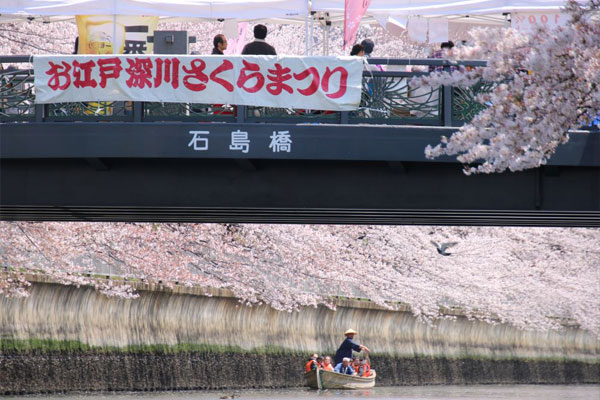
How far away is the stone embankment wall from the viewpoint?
77.5 feet

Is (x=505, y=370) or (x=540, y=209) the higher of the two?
(x=540, y=209)

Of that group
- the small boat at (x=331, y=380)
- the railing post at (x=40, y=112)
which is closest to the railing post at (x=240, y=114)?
the railing post at (x=40, y=112)

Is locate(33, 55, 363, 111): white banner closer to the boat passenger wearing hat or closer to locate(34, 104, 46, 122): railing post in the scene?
locate(34, 104, 46, 122): railing post

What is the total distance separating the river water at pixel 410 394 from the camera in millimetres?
24406

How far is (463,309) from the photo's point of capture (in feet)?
112

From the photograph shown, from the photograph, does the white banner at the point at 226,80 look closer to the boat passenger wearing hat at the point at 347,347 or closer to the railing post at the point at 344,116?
the railing post at the point at 344,116

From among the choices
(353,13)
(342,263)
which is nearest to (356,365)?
(342,263)

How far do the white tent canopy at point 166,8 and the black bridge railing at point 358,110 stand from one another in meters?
1.45

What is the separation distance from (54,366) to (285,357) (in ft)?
26.3

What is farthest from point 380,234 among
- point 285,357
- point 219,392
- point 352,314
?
point 219,392

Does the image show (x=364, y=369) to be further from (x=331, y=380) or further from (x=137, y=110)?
(x=137, y=110)

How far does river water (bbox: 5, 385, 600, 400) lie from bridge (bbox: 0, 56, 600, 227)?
33.4 ft

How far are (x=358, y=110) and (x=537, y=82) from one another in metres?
4.21

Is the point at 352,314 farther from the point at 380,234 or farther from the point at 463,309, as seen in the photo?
the point at 463,309
